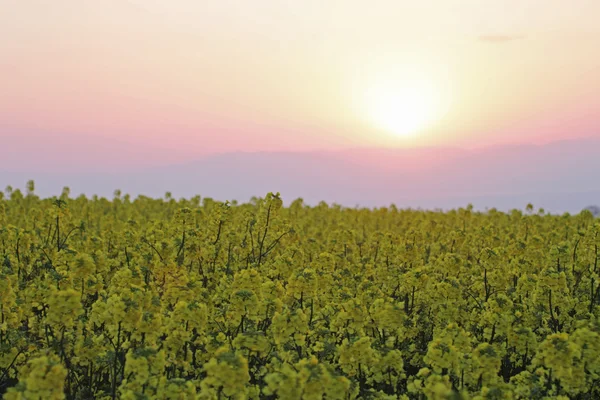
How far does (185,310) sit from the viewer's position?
7.97m

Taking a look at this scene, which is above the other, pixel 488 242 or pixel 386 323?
pixel 488 242

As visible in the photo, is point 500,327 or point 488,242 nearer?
point 500,327

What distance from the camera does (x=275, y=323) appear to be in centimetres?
764

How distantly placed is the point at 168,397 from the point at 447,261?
28.5 feet

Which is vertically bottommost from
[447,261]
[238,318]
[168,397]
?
[168,397]

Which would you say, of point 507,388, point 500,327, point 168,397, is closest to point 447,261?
A: point 500,327

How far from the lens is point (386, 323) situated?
9.09 meters

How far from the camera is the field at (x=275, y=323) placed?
272 inches

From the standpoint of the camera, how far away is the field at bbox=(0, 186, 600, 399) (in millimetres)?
6918

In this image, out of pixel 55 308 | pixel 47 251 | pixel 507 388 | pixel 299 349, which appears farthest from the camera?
pixel 47 251

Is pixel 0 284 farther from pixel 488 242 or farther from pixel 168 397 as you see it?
pixel 488 242

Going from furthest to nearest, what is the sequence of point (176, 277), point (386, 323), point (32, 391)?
point (176, 277)
point (386, 323)
point (32, 391)

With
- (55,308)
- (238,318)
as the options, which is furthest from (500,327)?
(55,308)

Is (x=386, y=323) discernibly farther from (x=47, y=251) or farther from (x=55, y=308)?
(x=47, y=251)
